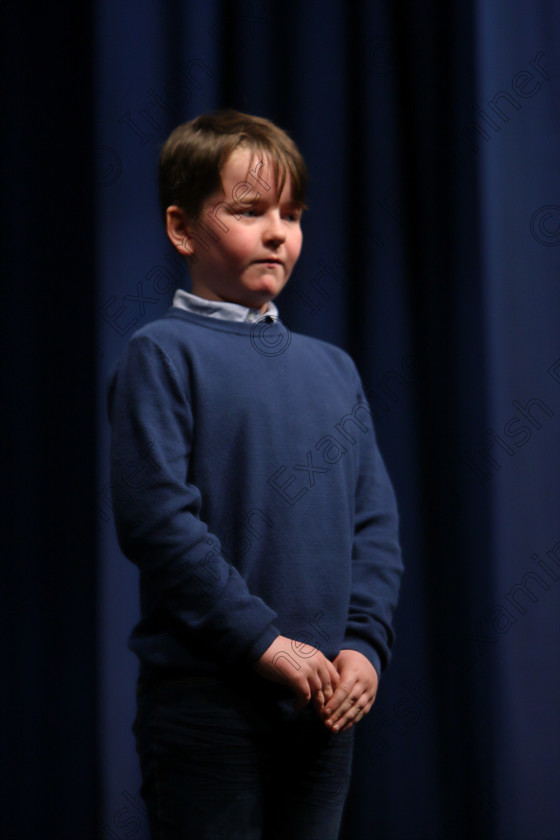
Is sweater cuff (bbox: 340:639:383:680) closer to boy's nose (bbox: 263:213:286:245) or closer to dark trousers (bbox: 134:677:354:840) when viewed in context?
dark trousers (bbox: 134:677:354:840)

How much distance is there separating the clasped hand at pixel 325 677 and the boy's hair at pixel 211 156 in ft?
1.69

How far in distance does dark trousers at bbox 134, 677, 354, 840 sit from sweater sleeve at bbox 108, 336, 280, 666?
6 cm

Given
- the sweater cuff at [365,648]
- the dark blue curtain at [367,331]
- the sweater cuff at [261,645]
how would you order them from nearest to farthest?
the sweater cuff at [261,645], the sweater cuff at [365,648], the dark blue curtain at [367,331]

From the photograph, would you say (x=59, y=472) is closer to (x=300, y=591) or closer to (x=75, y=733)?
(x=75, y=733)

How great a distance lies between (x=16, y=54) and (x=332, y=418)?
0.97 m

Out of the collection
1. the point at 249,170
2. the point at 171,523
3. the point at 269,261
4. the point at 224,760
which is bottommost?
the point at 224,760

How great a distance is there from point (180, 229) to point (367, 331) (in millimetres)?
563

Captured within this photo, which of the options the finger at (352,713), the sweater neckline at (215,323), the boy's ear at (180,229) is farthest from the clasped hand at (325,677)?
the boy's ear at (180,229)

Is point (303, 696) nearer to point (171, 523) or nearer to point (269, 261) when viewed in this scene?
point (171, 523)

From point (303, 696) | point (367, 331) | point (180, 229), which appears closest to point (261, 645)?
point (303, 696)

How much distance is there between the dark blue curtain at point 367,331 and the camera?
1330mm

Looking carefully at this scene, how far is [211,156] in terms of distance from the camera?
91cm

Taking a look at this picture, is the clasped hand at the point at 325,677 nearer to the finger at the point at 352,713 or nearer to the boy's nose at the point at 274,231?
the finger at the point at 352,713

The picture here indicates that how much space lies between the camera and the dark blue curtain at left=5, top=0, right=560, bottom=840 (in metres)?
1.33
